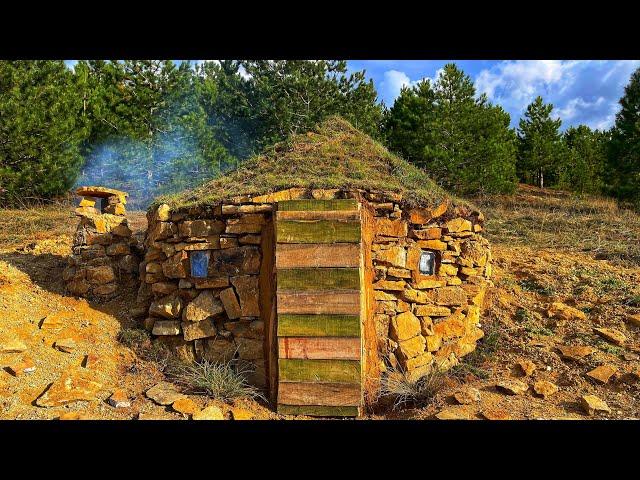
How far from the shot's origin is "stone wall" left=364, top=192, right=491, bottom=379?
4926 millimetres

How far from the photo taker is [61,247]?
25.1 feet

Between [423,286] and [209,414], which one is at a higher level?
[423,286]

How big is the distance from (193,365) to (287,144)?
3417mm

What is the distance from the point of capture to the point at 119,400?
4.15 metres

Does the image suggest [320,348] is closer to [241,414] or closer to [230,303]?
[241,414]

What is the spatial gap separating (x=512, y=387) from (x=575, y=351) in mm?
1198

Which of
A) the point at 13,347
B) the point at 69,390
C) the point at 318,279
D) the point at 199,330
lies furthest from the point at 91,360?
the point at 318,279

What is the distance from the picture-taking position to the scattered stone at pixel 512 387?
184 inches

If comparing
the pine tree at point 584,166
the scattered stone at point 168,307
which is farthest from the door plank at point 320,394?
the pine tree at point 584,166

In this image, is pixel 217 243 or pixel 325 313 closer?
pixel 325 313

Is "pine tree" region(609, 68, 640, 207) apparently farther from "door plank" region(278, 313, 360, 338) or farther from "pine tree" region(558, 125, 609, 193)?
"door plank" region(278, 313, 360, 338)
